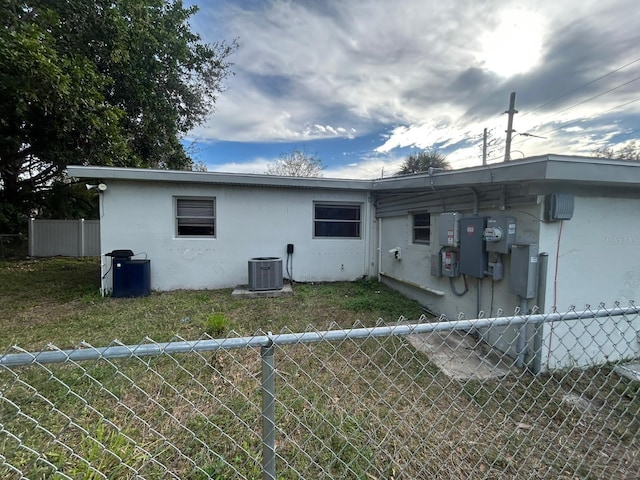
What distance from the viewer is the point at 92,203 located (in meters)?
13.9

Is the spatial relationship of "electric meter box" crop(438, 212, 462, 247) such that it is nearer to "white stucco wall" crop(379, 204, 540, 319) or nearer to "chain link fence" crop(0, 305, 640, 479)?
"white stucco wall" crop(379, 204, 540, 319)

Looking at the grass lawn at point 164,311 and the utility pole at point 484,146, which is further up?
the utility pole at point 484,146

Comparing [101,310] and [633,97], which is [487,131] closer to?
[633,97]

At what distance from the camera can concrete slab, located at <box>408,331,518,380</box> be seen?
3.04 m

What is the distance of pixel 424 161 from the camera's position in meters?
21.1

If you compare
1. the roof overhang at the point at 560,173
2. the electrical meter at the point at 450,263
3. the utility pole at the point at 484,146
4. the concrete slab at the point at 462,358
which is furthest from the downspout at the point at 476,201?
the utility pole at the point at 484,146

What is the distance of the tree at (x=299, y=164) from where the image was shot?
19.8 m

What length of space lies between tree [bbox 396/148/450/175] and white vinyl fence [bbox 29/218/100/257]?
18181mm

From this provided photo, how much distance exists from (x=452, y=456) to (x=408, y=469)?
338 millimetres

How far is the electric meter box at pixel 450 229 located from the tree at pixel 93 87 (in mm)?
8644

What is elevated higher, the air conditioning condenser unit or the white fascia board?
the white fascia board

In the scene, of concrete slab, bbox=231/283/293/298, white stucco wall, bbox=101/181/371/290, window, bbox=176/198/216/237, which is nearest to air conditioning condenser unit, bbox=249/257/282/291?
concrete slab, bbox=231/283/293/298

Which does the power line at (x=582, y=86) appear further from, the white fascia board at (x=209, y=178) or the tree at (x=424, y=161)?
the white fascia board at (x=209, y=178)

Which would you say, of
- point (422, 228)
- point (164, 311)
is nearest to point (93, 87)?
point (164, 311)
